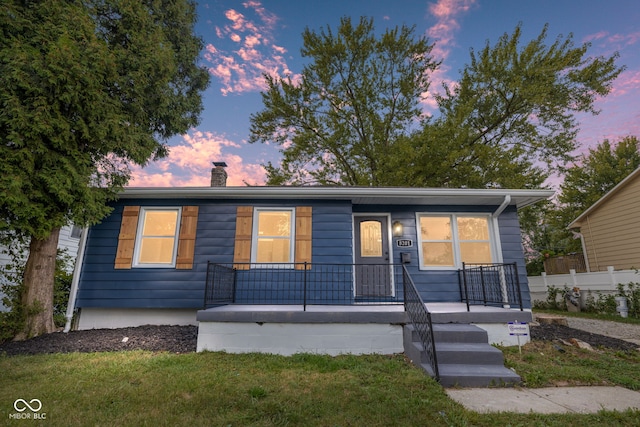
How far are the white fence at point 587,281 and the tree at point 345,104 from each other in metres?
8.04

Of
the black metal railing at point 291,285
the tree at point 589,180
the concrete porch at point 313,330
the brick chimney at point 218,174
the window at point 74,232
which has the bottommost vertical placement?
the concrete porch at point 313,330

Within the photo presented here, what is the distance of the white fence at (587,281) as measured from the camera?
28.9ft

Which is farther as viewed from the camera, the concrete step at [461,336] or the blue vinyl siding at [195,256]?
the blue vinyl siding at [195,256]

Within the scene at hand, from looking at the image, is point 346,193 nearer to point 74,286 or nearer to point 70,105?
point 70,105

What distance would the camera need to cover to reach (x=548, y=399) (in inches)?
115

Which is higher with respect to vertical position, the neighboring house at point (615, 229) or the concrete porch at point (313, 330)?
the neighboring house at point (615, 229)

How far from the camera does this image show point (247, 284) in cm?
606

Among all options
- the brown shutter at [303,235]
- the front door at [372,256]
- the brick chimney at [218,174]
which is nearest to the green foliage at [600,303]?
A: the front door at [372,256]

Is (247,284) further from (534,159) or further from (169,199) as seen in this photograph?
(534,159)

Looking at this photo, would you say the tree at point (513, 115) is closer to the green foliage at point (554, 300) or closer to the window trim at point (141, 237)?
the green foliage at point (554, 300)

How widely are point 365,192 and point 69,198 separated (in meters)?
5.14

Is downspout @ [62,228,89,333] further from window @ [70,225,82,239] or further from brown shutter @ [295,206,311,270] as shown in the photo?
window @ [70,225,82,239]

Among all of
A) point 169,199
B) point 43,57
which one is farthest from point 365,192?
point 43,57

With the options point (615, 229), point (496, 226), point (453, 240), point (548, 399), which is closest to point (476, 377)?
point (548, 399)
